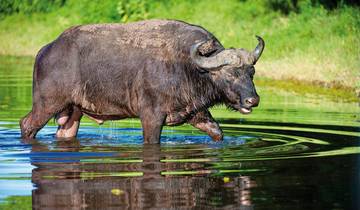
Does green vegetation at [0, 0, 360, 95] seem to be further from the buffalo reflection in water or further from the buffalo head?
the buffalo reflection in water

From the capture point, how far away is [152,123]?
14.6 m

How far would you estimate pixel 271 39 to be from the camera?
1158 inches

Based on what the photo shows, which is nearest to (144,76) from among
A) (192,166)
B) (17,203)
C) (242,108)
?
(242,108)

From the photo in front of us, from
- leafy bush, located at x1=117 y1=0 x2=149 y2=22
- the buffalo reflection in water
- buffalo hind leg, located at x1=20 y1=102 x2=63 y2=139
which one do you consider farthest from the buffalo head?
leafy bush, located at x1=117 y1=0 x2=149 y2=22

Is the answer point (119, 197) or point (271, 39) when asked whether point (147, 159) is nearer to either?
point (119, 197)

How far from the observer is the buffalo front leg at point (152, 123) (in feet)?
47.9

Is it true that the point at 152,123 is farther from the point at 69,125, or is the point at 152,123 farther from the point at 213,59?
the point at 69,125

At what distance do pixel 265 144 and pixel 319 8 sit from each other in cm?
1599

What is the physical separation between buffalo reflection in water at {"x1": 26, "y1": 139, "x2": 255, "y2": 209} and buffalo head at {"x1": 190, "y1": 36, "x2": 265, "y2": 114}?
1256mm

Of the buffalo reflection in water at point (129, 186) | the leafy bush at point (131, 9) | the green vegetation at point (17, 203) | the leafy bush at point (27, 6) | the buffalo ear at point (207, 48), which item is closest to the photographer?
the green vegetation at point (17, 203)

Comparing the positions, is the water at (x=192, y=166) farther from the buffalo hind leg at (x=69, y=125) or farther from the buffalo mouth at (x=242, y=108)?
the buffalo mouth at (x=242, y=108)

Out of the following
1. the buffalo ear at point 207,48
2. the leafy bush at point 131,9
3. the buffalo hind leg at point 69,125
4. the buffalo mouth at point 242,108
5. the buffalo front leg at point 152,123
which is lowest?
the leafy bush at point 131,9

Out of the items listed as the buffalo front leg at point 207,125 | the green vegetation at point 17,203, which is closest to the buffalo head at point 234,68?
the buffalo front leg at point 207,125

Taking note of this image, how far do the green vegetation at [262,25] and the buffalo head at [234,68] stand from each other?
832 cm
